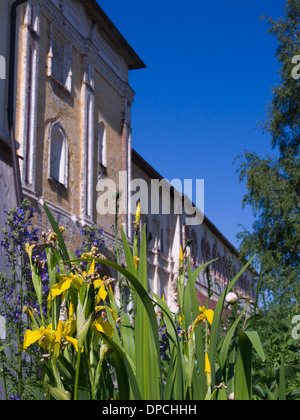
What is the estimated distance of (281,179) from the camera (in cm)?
1652

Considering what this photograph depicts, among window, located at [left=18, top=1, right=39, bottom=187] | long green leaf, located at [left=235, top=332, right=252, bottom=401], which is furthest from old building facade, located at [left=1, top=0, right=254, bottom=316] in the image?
long green leaf, located at [left=235, top=332, right=252, bottom=401]

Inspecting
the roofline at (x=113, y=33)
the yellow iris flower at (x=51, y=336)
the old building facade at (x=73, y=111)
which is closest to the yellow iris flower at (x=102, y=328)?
the yellow iris flower at (x=51, y=336)

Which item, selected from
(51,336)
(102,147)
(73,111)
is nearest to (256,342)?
(51,336)

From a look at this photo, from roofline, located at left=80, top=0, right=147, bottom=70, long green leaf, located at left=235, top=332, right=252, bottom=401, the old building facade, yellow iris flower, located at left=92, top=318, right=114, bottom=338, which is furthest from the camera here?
roofline, located at left=80, top=0, right=147, bottom=70

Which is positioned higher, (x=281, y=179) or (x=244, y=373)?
(x=281, y=179)

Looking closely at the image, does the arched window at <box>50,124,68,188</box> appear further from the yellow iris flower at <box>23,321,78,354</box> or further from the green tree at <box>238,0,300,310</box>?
the yellow iris flower at <box>23,321,78,354</box>

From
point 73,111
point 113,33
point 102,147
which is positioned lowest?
point 102,147

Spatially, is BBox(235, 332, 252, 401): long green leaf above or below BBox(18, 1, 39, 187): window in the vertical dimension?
below

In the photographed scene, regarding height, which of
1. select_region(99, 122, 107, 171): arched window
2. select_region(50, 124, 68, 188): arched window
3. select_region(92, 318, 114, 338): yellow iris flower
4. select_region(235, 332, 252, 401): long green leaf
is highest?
select_region(99, 122, 107, 171): arched window

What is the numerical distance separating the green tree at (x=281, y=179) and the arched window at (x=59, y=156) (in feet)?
21.0

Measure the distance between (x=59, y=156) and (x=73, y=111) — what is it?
4.07 ft

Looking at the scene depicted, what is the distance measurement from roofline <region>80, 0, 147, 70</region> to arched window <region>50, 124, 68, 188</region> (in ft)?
12.2

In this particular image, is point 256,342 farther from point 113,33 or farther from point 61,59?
point 113,33

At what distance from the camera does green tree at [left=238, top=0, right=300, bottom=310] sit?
619 inches
